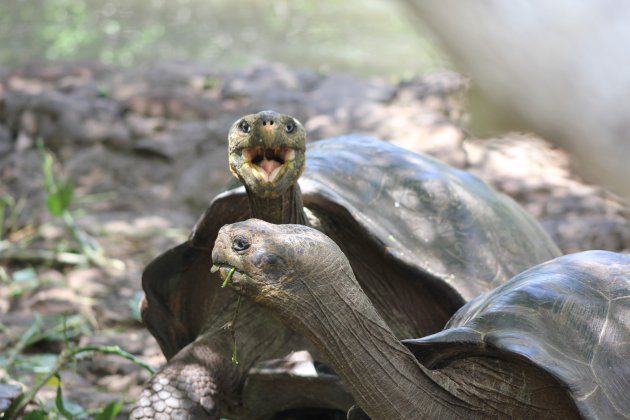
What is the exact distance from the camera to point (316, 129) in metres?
6.40

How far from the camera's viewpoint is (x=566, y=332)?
2.29 meters

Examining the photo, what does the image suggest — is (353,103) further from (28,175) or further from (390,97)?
(28,175)

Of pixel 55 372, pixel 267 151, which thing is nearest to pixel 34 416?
pixel 55 372

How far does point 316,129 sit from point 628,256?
12.8 feet

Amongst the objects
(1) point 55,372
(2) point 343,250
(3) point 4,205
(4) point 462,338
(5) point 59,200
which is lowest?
(3) point 4,205

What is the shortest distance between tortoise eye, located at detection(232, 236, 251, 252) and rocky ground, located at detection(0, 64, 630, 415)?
7.37 ft

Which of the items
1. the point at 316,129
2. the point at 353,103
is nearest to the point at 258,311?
the point at 316,129

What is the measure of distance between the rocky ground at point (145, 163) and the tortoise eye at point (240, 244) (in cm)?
225

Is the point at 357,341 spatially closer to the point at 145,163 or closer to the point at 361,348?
the point at 361,348

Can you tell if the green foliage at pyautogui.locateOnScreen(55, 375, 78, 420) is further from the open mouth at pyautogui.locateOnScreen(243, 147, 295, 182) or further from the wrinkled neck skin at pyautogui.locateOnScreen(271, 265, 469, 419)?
the wrinkled neck skin at pyautogui.locateOnScreen(271, 265, 469, 419)

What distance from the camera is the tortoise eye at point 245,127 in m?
2.63

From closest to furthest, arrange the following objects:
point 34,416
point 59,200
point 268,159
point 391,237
Result: point 268,159 → point 34,416 → point 391,237 → point 59,200

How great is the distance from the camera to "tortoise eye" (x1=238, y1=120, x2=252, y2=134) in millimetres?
2631

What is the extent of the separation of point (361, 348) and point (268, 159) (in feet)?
2.66
